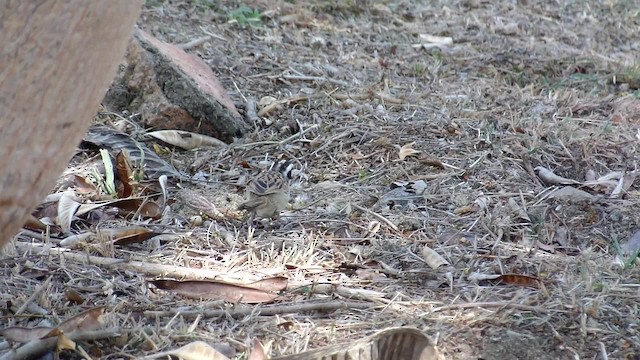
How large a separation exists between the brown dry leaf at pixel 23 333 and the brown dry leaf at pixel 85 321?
0.18 ft

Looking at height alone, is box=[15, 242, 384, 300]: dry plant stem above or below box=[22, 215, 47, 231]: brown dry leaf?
above

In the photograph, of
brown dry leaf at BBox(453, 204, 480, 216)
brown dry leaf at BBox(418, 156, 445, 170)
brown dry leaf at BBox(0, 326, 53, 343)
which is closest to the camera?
brown dry leaf at BBox(0, 326, 53, 343)

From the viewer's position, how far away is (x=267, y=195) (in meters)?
4.31

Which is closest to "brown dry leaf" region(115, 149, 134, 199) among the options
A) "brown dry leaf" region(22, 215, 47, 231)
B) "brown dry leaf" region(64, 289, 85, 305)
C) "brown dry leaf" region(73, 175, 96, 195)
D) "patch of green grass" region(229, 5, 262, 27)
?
"brown dry leaf" region(73, 175, 96, 195)

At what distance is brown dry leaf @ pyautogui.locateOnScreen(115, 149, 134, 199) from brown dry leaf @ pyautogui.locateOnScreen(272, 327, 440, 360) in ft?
6.66

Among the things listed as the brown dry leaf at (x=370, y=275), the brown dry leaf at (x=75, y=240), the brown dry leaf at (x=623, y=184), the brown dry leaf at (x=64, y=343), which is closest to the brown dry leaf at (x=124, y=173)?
the brown dry leaf at (x=75, y=240)

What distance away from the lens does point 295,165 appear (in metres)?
5.20

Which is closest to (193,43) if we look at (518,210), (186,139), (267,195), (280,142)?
(186,139)

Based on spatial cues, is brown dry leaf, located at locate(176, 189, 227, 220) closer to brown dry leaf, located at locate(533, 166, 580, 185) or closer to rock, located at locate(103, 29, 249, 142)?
rock, located at locate(103, 29, 249, 142)

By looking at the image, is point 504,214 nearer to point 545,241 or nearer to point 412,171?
point 545,241

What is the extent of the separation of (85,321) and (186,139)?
2377 millimetres

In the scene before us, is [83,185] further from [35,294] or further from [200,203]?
[35,294]

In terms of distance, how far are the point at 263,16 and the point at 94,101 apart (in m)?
5.33

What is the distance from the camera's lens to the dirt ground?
3311 millimetres
